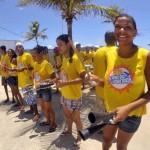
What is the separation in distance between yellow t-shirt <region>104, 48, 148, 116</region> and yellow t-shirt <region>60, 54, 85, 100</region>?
134cm

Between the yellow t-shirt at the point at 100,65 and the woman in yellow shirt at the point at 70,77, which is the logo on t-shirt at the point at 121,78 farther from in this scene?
the yellow t-shirt at the point at 100,65

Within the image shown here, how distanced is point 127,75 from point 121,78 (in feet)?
0.21

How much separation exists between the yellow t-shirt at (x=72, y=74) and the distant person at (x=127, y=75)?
4.40ft

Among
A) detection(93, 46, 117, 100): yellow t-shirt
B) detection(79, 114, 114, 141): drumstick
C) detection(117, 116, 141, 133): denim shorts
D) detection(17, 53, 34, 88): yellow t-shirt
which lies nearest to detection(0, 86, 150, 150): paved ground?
detection(17, 53, 34, 88): yellow t-shirt

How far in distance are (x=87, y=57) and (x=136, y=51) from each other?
10563mm

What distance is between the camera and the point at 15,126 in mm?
5879

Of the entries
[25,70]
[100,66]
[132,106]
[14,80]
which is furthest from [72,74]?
[14,80]

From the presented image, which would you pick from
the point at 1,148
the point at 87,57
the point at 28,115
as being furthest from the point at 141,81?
the point at 87,57

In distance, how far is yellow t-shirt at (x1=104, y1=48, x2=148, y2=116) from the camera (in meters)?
2.32

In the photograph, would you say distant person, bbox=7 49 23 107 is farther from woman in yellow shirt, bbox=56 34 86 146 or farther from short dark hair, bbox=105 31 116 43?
short dark hair, bbox=105 31 116 43

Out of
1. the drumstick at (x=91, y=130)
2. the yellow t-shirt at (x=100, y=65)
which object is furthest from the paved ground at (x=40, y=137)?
the drumstick at (x=91, y=130)

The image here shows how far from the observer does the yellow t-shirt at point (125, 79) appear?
7.61 feet

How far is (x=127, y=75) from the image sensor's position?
2.36 metres

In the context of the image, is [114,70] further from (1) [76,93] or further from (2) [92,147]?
A: (2) [92,147]
